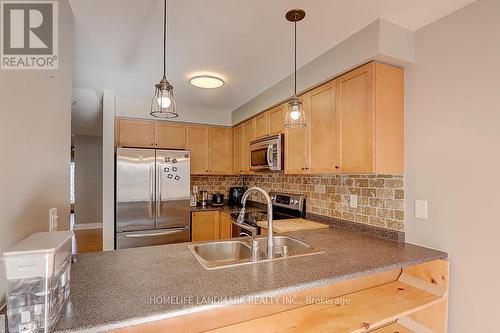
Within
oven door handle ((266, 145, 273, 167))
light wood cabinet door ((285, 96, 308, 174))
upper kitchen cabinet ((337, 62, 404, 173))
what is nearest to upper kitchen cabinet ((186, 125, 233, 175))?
oven door handle ((266, 145, 273, 167))

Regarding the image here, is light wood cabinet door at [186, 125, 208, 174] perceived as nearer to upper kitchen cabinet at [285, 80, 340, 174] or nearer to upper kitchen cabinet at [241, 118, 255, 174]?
upper kitchen cabinet at [241, 118, 255, 174]

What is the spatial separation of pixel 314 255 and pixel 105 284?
111 cm

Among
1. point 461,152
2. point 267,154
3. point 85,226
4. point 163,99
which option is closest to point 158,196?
point 267,154

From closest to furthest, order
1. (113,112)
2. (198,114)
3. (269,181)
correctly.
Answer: (113,112) → (269,181) → (198,114)

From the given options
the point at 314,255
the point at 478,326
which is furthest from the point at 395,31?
the point at 478,326

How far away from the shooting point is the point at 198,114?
12.8 ft

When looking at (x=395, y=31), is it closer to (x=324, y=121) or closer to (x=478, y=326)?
(x=324, y=121)

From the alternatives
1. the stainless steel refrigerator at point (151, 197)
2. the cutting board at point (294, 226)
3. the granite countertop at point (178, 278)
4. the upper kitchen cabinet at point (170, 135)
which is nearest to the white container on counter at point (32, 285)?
the granite countertop at point (178, 278)

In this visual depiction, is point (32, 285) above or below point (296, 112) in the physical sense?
below

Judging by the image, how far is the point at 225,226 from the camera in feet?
11.3

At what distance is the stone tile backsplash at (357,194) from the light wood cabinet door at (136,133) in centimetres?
190

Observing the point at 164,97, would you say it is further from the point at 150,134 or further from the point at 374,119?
the point at 150,134

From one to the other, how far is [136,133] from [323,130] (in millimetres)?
2617

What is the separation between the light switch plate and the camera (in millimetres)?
1697
